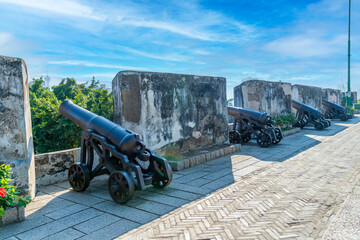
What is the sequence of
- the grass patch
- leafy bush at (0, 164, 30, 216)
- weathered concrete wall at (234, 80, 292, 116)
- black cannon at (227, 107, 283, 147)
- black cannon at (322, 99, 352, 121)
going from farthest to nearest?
black cannon at (322, 99, 352, 121) → weathered concrete wall at (234, 80, 292, 116) → black cannon at (227, 107, 283, 147) → the grass patch → leafy bush at (0, 164, 30, 216)

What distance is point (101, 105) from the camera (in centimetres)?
789

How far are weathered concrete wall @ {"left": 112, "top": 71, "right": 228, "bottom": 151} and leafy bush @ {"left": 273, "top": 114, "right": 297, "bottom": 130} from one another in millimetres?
3811

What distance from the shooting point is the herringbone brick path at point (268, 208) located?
2861 mm

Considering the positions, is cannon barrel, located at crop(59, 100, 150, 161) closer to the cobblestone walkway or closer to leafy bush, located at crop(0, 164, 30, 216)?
the cobblestone walkway

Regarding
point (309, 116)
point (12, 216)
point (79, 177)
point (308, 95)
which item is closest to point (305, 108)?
point (309, 116)

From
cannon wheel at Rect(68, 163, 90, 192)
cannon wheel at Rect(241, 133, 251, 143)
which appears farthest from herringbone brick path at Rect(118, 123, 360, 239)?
cannon wheel at Rect(241, 133, 251, 143)

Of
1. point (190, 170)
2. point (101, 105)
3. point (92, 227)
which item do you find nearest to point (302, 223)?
point (92, 227)

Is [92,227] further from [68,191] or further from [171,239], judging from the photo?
[68,191]

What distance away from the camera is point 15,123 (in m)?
3.93

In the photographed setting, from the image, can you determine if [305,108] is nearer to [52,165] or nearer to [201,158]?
[201,158]

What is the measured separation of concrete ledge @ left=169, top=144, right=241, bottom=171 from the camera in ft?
18.9

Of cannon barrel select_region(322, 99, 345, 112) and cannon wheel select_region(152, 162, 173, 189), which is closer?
cannon wheel select_region(152, 162, 173, 189)

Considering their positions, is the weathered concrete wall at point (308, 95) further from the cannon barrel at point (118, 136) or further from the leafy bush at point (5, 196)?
the leafy bush at point (5, 196)

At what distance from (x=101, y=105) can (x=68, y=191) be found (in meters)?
3.76
